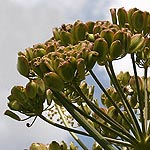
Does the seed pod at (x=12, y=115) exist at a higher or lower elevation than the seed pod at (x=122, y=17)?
lower

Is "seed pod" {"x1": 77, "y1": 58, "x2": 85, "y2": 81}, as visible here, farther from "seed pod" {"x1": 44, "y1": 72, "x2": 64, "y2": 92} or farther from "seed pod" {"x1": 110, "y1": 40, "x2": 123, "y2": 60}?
"seed pod" {"x1": 110, "y1": 40, "x2": 123, "y2": 60}

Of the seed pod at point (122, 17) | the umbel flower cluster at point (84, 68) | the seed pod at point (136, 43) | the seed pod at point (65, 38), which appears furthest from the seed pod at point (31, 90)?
the seed pod at point (122, 17)

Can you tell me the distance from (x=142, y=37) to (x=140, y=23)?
191 millimetres

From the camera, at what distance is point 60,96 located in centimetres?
291

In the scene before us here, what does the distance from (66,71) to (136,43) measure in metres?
0.54

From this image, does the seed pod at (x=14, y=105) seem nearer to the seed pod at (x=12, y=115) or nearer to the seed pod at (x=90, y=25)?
the seed pod at (x=12, y=115)

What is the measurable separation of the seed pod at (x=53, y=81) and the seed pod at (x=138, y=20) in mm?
761

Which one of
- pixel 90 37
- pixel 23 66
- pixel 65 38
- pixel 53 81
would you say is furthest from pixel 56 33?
pixel 53 81

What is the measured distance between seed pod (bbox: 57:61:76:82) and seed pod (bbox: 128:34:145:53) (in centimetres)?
47

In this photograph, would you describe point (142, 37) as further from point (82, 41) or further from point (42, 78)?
point (42, 78)

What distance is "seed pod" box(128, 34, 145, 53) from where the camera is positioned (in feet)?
10.0

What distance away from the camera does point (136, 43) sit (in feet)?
10.0

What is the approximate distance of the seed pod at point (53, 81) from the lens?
278cm

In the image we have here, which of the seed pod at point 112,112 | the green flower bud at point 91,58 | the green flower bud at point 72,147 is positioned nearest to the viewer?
the green flower bud at point 91,58
